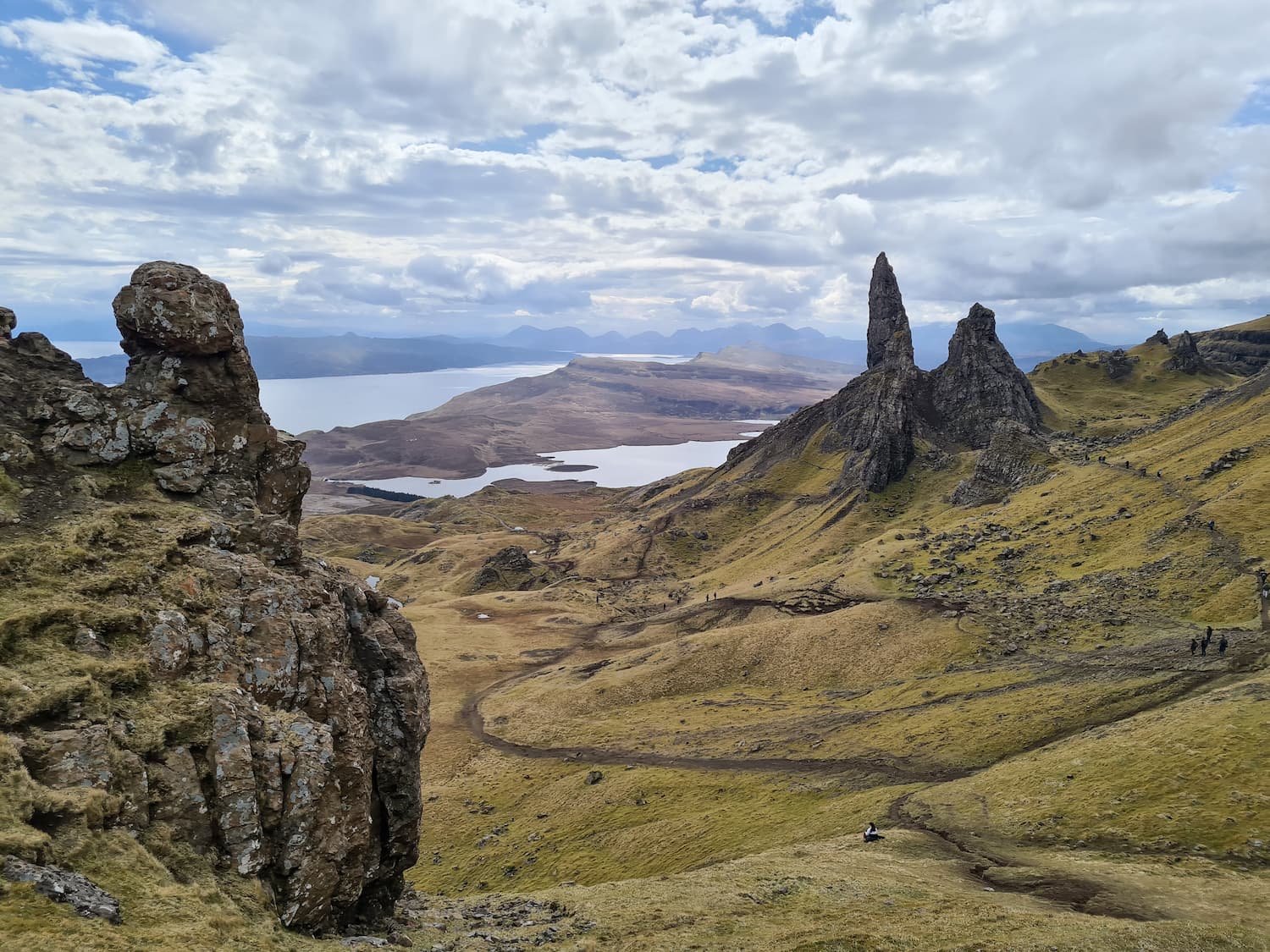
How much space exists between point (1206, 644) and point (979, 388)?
140m

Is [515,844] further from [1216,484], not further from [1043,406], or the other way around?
[1043,406]

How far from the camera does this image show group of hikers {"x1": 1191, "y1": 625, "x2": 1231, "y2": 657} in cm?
5722

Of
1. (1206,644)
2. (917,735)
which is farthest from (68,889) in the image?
(1206,644)

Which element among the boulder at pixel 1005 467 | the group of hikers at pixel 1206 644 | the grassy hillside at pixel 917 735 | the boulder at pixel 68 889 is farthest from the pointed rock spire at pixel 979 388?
the boulder at pixel 68 889

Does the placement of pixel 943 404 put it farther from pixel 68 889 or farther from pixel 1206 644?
pixel 68 889

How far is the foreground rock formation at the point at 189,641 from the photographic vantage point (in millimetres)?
22078

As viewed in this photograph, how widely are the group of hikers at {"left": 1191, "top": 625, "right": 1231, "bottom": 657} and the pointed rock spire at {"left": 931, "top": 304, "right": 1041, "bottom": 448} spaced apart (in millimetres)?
125007

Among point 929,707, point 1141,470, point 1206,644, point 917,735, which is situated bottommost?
point 917,735

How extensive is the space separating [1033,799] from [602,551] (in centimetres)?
14045

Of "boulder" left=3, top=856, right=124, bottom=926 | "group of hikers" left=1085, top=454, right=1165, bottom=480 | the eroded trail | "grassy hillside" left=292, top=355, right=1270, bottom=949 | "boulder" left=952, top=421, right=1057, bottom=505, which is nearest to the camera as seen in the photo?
"boulder" left=3, top=856, right=124, bottom=926

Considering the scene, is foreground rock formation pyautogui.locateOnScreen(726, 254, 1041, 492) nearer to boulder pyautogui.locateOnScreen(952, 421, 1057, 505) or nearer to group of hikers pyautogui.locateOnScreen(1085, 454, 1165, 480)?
boulder pyautogui.locateOnScreen(952, 421, 1057, 505)

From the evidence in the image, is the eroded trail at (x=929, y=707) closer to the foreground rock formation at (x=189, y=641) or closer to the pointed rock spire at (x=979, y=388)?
the foreground rock formation at (x=189, y=641)

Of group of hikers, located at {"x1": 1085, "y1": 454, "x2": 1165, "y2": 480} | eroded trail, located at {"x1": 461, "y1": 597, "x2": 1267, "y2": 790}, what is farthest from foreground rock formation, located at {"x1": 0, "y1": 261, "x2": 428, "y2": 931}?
group of hikers, located at {"x1": 1085, "y1": 454, "x2": 1165, "y2": 480}

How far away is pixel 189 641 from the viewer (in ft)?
87.3
